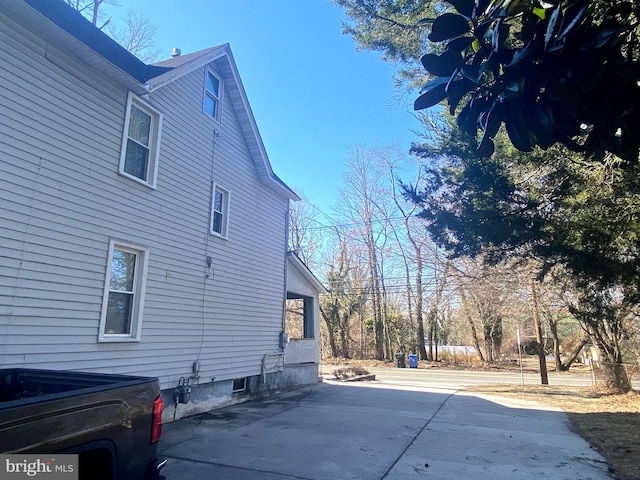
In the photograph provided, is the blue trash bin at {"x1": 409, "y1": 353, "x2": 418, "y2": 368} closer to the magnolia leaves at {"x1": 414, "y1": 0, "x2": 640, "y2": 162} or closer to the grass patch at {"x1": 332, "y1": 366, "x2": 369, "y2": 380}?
the grass patch at {"x1": 332, "y1": 366, "x2": 369, "y2": 380}

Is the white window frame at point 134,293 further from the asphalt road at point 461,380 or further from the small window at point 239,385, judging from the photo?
the asphalt road at point 461,380

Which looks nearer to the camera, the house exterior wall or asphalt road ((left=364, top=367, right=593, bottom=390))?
the house exterior wall

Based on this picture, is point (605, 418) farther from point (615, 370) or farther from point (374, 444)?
point (374, 444)

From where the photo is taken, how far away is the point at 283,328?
39.4 feet

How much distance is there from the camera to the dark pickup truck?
1.84 m

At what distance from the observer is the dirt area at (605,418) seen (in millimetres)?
5607

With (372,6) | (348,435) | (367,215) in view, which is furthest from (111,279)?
(367,215)

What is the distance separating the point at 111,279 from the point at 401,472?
5246 mm

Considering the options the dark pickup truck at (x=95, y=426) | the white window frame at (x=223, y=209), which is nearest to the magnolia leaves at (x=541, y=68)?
the dark pickup truck at (x=95, y=426)

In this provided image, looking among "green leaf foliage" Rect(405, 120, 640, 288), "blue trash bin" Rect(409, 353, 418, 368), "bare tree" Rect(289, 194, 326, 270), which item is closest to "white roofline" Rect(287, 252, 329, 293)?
"green leaf foliage" Rect(405, 120, 640, 288)

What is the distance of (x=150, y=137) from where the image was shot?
304 inches

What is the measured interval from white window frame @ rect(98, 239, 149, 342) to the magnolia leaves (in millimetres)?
6098

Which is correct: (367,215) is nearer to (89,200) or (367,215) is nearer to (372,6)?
(372,6)

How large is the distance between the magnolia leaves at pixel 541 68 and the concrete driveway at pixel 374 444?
14.5 ft
